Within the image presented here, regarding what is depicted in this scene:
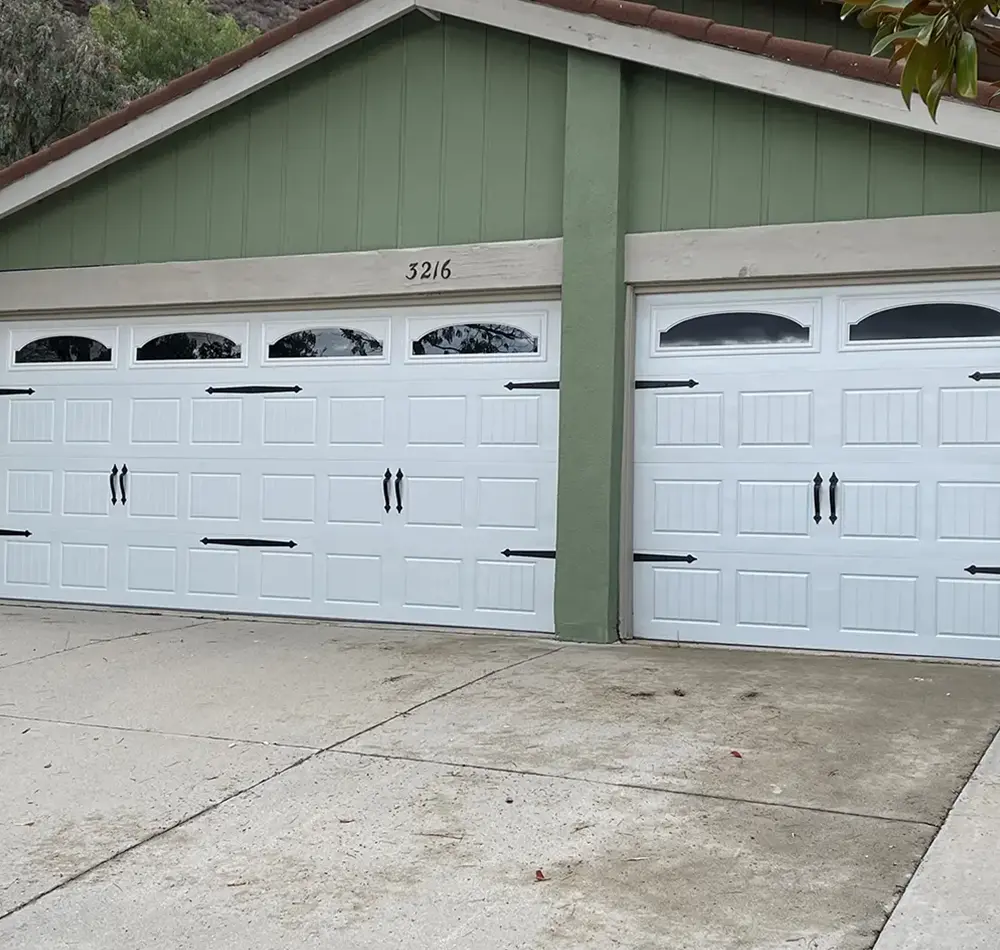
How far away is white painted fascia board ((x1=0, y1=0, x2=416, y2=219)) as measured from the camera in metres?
8.15

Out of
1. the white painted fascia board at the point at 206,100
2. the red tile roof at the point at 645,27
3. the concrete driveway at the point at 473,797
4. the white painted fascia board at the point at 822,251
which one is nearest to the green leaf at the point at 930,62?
the concrete driveway at the point at 473,797

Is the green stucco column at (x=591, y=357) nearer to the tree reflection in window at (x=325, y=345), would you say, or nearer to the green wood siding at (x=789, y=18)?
the tree reflection in window at (x=325, y=345)

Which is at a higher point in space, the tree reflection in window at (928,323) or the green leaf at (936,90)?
the tree reflection in window at (928,323)

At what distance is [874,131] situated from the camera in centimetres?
714

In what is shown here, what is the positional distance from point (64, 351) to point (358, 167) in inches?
114

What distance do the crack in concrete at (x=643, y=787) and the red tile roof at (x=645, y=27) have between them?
362 cm

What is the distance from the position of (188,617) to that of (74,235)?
10.1ft

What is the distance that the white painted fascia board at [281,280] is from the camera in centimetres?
794

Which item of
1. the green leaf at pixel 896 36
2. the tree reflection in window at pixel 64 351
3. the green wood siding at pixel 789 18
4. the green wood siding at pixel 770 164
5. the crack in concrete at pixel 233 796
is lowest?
the crack in concrete at pixel 233 796

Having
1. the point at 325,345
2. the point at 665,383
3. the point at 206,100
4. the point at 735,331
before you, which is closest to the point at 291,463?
the point at 325,345

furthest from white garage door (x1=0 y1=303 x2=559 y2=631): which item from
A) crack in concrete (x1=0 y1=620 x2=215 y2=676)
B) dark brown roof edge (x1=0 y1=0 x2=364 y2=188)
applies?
dark brown roof edge (x1=0 y1=0 x2=364 y2=188)

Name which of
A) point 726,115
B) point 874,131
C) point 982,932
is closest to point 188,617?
point 726,115

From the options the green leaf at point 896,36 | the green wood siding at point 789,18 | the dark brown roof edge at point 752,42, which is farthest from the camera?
the green wood siding at point 789,18

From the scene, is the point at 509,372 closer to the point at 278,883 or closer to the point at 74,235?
the point at 74,235
